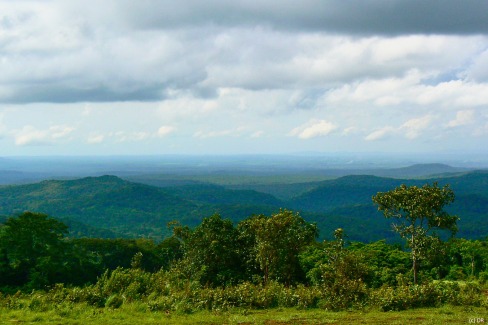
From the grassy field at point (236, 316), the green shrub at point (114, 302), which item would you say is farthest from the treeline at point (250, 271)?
the grassy field at point (236, 316)

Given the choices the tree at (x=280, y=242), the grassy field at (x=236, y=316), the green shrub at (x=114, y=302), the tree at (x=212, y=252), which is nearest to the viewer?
the grassy field at (x=236, y=316)

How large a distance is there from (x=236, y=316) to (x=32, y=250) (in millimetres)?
36087

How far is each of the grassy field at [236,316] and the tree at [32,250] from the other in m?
→ 27.7

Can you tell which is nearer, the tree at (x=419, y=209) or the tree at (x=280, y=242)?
the tree at (x=419, y=209)

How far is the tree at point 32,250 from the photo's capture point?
141ft

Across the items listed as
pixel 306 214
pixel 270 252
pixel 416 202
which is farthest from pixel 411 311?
pixel 306 214

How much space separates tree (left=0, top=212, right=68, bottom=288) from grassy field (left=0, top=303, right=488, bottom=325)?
27.7 meters

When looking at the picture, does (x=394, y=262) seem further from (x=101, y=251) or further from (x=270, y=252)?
(x=101, y=251)

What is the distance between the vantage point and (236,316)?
16688mm

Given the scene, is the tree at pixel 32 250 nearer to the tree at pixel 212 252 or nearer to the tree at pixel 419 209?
the tree at pixel 212 252

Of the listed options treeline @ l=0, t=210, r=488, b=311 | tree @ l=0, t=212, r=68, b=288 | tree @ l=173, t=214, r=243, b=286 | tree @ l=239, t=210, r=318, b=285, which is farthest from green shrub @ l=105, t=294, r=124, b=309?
tree @ l=0, t=212, r=68, b=288

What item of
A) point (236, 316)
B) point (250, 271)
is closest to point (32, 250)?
point (250, 271)

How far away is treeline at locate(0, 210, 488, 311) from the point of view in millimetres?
18891

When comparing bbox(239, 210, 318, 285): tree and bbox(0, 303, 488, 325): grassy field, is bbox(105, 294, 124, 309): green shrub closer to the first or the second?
bbox(0, 303, 488, 325): grassy field
